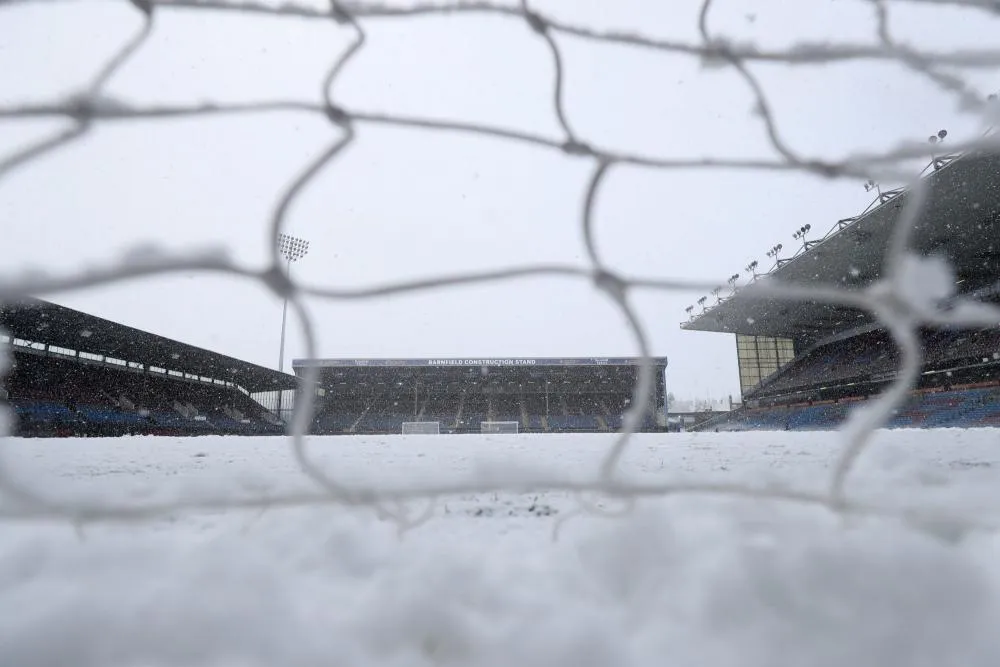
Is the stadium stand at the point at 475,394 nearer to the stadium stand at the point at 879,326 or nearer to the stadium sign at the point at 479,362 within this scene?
the stadium sign at the point at 479,362

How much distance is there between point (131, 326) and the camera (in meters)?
10.6

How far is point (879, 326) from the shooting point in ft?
43.8

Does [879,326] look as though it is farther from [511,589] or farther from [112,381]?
[112,381]

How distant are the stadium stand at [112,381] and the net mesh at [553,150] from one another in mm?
9179

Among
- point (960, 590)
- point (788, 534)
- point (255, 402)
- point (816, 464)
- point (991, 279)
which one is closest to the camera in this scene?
point (960, 590)

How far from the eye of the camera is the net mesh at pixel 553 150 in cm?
85

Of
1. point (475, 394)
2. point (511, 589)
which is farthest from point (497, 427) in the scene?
point (511, 589)

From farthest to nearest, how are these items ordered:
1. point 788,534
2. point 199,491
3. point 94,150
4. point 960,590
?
point 94,150 → point 199,491 → point 788,534 → point 960,590

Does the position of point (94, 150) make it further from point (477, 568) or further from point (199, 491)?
point (477, 568)

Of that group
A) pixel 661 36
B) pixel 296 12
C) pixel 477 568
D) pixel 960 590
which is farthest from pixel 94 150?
pixel 960 590

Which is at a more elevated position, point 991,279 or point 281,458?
point 991,279

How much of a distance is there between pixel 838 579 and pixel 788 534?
0.12 m

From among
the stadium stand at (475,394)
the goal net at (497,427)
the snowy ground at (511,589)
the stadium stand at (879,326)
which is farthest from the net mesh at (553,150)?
the stadium stand at (475,394)

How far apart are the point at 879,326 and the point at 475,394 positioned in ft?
40.8
